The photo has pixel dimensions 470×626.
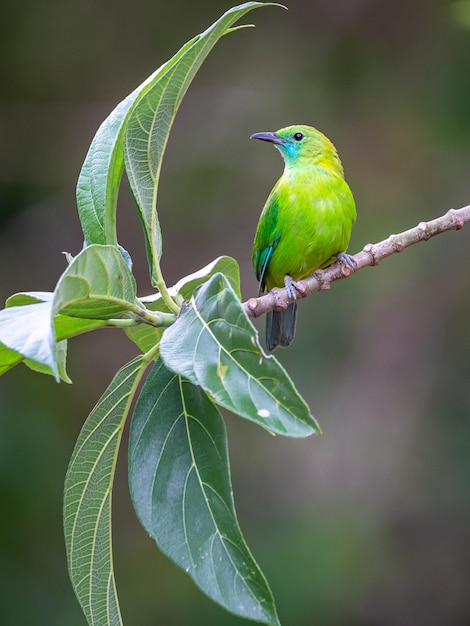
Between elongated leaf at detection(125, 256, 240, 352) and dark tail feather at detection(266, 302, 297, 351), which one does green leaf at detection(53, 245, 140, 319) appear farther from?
dark tail feather at detection(266, 302, 297, 351)

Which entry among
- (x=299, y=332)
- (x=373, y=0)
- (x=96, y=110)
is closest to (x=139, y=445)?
(x=299, y=332)

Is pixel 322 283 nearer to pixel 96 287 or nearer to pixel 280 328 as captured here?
pixel 96 287

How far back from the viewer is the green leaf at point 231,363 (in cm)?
121

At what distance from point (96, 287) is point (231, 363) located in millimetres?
268

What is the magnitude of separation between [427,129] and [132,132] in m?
4.94

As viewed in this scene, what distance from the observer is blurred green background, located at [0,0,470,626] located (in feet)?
17.9

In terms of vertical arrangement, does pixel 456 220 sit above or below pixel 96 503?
above

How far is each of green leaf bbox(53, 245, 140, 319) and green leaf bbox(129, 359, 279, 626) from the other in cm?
16

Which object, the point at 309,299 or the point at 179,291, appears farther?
the point at 309,299

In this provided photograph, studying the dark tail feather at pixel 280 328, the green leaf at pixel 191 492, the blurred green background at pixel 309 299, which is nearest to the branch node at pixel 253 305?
the green leaf at pixel 191 492

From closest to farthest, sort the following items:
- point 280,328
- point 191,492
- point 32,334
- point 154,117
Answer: point 32,334 < point 191,492 < point 154,117 < point 280,328

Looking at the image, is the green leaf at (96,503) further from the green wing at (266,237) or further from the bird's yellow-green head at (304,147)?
the bird's yellow-green head at (304,147)

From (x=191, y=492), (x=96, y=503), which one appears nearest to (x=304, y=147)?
(x=96, y=503)

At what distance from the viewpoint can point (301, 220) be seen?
3203 mm
